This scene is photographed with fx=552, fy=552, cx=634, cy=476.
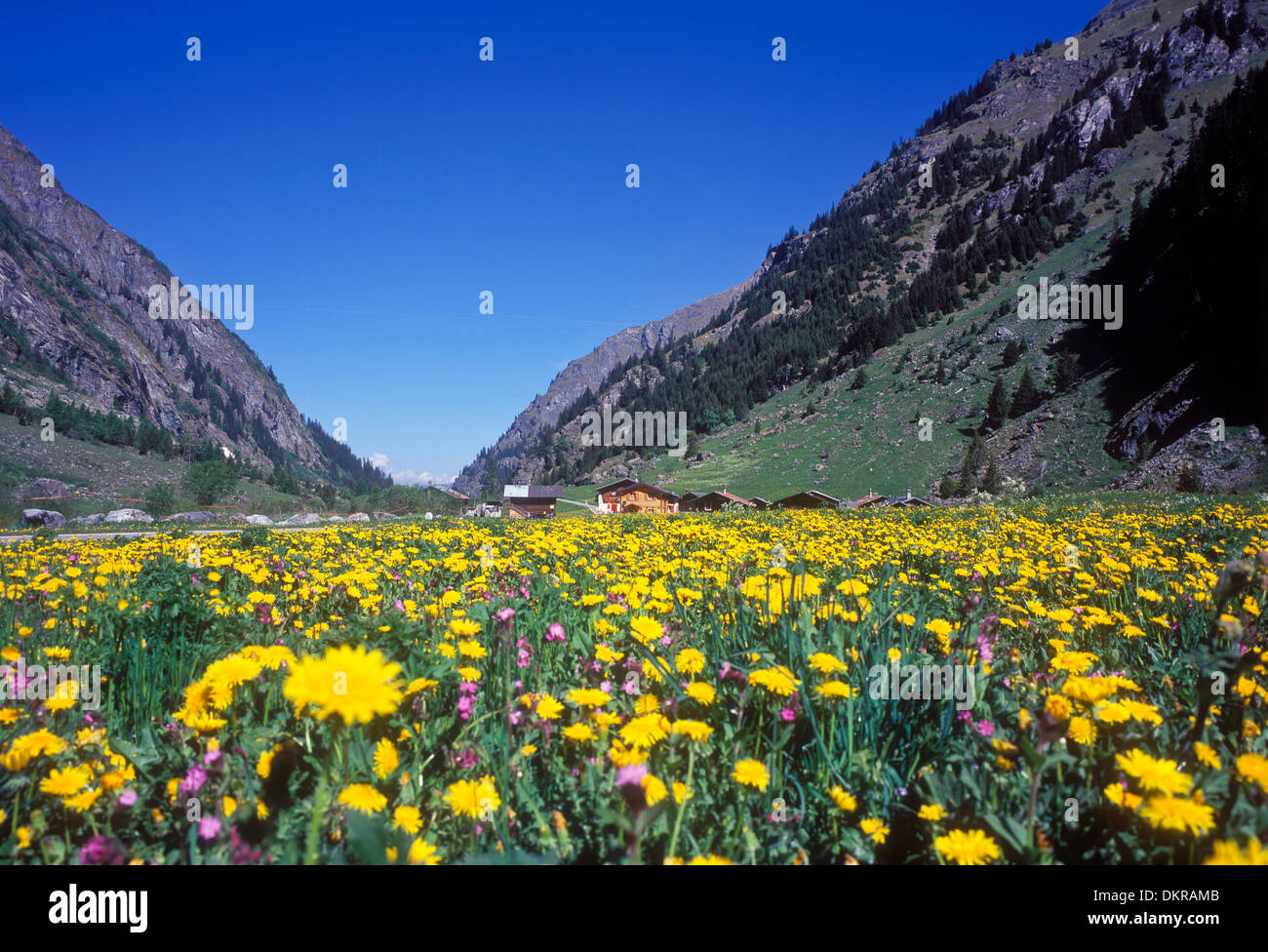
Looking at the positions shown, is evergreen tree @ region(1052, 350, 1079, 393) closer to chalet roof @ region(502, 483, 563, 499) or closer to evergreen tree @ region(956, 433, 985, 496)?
evergreen tree @ region(956, 433, 985, 496)

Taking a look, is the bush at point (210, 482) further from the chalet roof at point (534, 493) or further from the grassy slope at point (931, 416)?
the grassy slope at point (931, 416)

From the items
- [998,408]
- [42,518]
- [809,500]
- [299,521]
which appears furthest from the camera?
[998,408]

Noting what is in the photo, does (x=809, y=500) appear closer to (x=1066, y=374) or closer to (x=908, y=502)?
(x=908, y=502)

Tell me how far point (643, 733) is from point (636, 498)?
246ft

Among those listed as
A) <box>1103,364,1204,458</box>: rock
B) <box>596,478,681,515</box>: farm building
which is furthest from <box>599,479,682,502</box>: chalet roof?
<box>1103,364,1204,458</box>: rock

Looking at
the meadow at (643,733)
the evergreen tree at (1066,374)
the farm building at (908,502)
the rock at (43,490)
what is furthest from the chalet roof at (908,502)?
the rock at (43,490)

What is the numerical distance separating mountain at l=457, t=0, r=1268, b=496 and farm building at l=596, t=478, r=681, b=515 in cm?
1014

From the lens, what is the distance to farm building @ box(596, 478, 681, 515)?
242 ft

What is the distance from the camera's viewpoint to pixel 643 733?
69.2 inches

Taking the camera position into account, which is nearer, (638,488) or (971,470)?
(971,470)

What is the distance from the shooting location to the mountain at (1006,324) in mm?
39625

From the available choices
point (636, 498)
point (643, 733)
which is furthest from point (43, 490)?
point (643, 733)

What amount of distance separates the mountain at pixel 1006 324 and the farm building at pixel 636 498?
10141mm

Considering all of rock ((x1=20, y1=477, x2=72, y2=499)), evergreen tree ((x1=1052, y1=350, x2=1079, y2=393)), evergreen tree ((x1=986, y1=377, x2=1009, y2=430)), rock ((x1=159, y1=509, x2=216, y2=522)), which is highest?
evergreen tree ((x1=1052, y1=350, x2=1079, y2=393))
